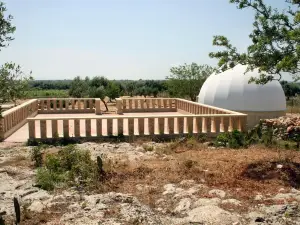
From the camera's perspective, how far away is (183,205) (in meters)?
6.35

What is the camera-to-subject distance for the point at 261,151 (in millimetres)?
10906

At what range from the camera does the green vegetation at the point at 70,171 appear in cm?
752

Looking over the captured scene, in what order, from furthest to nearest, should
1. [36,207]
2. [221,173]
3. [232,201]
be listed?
[221,173]
[232,201]
[36,207]

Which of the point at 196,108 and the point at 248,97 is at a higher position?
the point at 248,97

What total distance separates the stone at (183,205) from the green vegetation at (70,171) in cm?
206

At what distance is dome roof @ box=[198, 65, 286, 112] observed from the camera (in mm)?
19500

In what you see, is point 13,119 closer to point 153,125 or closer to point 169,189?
point 153,125

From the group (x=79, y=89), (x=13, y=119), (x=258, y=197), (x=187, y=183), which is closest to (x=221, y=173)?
(x=187, y=183)

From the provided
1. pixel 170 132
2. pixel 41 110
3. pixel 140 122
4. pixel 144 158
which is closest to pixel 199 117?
pixel 170 132

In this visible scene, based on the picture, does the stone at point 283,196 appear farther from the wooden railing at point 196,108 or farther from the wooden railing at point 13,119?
the wooden railing at point 13,119

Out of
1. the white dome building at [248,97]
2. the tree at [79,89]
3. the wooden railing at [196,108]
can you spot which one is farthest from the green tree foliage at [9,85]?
the tree at [79,89]

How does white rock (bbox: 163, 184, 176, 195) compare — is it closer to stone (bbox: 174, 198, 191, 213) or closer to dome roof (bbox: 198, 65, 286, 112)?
stone (bbox: 174, 198, 191, 213)

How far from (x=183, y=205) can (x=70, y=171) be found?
3.03 metres

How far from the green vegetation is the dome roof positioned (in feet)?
42.2
